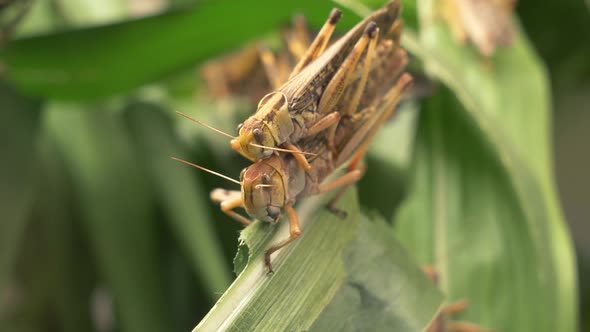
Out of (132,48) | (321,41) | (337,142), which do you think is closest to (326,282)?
(337,142)

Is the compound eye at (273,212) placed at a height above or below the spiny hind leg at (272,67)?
below

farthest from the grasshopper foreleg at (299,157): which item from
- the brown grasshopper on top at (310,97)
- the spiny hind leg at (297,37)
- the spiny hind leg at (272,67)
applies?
the spiny hind leg at (272,67)

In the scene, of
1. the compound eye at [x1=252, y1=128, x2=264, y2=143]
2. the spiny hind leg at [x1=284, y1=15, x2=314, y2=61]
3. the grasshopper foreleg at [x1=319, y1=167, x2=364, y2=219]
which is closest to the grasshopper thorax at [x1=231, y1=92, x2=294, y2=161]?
the compound eye at [x1=252, y1=128, x2=264, y2=143]

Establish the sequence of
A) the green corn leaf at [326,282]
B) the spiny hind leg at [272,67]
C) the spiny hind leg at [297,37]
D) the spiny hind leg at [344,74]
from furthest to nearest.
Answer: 1. the spiny hind leg at [272,67]
2. the spiny hind leg at [297,37]
3. the spiny hind leg at [344,74]
4. the green corn leaf at [326,282]

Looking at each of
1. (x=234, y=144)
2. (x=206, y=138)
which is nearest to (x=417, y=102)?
(x=206, y=138)

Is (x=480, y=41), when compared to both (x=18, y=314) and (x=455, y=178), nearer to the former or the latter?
(x=455, y=178)

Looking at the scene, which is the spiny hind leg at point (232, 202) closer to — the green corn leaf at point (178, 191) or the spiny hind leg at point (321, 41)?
the spiny hind leg at point (321, 41)

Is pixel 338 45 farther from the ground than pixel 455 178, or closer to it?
farther from the ground

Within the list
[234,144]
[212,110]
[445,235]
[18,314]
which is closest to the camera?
[234,144]
